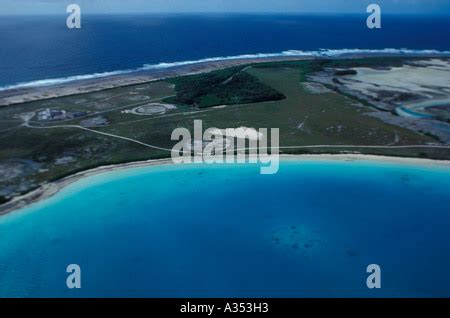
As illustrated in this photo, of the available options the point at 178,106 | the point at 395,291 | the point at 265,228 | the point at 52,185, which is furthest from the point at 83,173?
the point at 395,291

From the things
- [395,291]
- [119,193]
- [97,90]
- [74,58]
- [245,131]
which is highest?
[74,58]

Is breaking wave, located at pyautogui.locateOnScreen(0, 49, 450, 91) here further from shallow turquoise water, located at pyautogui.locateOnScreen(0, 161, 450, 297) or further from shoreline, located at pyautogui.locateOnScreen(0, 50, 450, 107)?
shallow turquoise water, located at pyautogui.locateOnScreen(0, 161, 450, 297)

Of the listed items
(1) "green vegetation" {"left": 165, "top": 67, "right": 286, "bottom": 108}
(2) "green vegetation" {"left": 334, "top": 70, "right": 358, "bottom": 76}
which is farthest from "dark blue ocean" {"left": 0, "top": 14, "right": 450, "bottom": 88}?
(2) "green vegetation" {"left": 334, "top": 70, "right": 358, "bottom": 76}

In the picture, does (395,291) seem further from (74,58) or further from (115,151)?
(74,58)

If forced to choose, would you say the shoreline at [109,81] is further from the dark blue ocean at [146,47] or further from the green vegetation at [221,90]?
the green vegetation at [221,90]

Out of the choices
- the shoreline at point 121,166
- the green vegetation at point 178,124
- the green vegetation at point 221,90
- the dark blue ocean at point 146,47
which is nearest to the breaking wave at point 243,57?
the dark blue ocean at point 146,47

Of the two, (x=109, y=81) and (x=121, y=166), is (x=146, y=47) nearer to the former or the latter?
(x=109, y=81)
